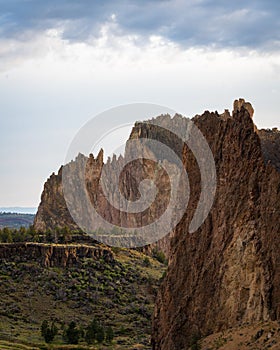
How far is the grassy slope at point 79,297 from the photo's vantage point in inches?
3408

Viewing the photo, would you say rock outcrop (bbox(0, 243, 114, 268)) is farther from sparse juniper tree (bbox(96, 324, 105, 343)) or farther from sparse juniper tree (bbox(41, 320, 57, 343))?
sparse juniper tree (bbox(41, 320, 57, 343))

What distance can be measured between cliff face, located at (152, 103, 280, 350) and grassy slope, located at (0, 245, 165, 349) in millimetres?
20403

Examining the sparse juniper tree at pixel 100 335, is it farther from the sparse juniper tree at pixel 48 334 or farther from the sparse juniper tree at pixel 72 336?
the sparse juniper tree at pixel 48 334

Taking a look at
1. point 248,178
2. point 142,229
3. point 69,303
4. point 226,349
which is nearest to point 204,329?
point 226,349

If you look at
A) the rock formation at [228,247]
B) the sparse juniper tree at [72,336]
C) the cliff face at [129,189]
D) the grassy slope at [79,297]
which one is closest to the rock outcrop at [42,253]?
the grassy slope at [79,297]

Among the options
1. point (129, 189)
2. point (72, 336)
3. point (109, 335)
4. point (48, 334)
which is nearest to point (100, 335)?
point (109, 335)

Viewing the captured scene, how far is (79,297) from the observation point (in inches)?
4021

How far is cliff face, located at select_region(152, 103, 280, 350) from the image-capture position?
48.5 meters

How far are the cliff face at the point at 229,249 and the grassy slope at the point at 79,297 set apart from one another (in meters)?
20.4

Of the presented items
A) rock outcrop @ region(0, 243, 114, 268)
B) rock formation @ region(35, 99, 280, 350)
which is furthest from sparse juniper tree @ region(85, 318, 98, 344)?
rock outcrop @ region(0, 243, 114, 268)

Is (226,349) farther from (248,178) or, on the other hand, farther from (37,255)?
(37,255)

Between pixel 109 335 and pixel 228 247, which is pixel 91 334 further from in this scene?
pixel 228 247

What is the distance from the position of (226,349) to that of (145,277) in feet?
232

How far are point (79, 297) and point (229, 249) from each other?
53501mm
